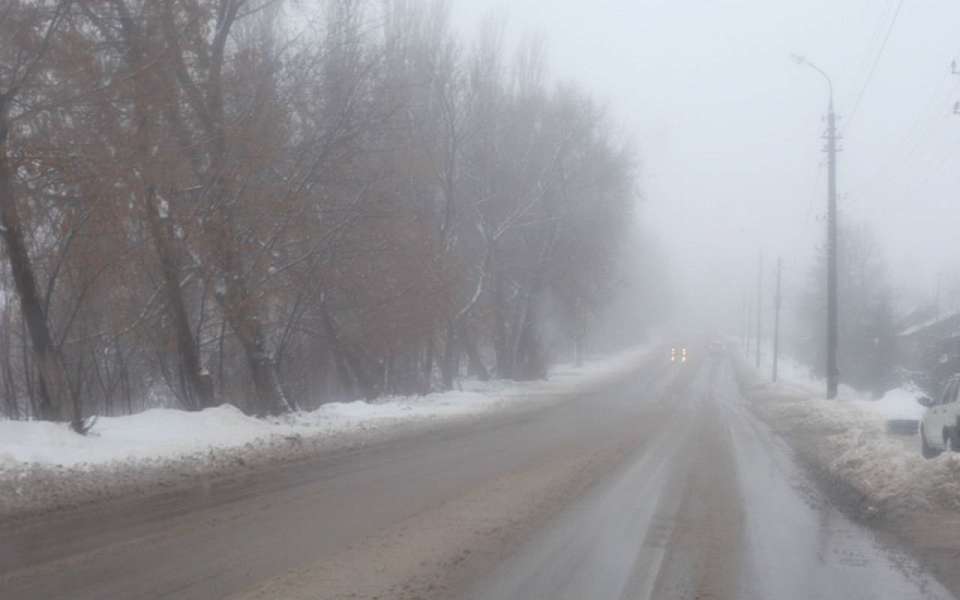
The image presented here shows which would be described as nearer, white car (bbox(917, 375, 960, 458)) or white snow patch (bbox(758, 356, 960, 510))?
white snow patch (bbox(758, 356, 960, 510))

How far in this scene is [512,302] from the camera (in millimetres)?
48625

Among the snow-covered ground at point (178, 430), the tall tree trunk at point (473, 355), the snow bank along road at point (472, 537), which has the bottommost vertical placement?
the snow bank along road at point (472, 537)

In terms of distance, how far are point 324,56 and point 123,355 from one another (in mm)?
8209

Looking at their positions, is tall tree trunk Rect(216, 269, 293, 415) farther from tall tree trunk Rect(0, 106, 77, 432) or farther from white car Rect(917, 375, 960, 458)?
white car Rect(917, 375, 960, 458)

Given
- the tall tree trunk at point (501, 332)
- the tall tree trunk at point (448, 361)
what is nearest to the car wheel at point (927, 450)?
the tall tree trunk at point (448, 361)

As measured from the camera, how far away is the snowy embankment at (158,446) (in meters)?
13.1

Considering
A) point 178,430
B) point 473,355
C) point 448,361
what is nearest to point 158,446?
point 178,430

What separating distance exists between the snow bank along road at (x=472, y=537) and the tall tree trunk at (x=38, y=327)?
3732 mm

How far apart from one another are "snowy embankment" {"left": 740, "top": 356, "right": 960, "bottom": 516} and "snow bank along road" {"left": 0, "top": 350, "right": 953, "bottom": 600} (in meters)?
0.73

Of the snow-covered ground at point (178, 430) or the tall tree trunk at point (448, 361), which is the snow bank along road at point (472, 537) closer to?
the snow-covered ground at point (178, 430)

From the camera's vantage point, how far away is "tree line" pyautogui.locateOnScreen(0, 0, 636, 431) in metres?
15.9

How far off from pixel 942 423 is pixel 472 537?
11.0 metres

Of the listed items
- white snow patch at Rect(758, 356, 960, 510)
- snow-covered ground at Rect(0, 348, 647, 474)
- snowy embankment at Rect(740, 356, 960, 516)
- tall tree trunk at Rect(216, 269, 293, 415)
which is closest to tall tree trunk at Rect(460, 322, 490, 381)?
snow-covered ground at Rect(0, 348, 647, 474)

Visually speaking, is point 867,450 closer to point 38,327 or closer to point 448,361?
point 38,327
